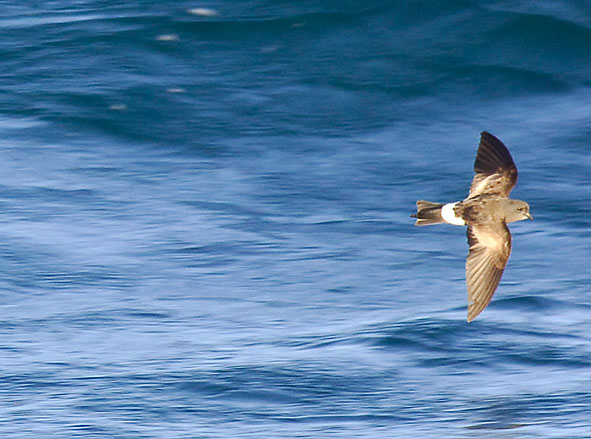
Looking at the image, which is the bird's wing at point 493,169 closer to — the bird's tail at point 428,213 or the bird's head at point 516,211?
the bird's head at point 516,211

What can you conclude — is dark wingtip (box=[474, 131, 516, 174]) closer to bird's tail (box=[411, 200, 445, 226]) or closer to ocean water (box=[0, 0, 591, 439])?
bird's tail (box=[411, 200, 445, 226])

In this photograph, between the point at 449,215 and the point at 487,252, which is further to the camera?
the point at 487,252

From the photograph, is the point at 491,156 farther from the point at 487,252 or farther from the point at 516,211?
the point at 487,252

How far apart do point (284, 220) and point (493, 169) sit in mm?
4522

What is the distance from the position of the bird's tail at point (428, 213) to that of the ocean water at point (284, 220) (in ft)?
6.87

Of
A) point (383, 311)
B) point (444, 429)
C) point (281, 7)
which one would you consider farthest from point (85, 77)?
point (444, 429)

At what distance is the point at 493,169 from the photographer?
7.48 metres

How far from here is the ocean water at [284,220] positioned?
9250 mm

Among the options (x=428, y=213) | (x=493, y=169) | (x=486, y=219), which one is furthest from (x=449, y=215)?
(x=493, y=169)

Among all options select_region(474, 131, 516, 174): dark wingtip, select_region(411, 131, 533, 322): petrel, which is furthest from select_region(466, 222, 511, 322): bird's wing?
select_region(474, 131, 516, 174): dark wingtip

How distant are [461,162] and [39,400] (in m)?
5.07

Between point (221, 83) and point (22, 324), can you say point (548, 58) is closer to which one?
point (221, 83)

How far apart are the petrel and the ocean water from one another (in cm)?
182

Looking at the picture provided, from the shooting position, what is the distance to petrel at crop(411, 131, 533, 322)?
7.07m
